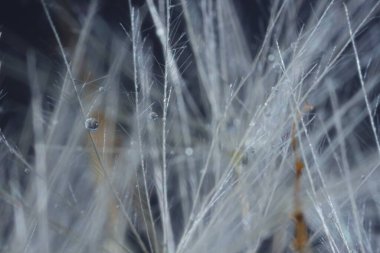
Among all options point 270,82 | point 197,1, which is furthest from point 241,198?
point 197,1

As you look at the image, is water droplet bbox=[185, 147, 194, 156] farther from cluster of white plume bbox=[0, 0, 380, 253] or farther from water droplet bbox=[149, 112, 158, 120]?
water droplet bbox=[149, 112, 158, 120]

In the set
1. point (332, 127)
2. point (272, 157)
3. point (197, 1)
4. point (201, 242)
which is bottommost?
point (332, 127)

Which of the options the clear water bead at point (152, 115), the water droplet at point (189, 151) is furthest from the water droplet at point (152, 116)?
the water droplet at point (189, 151)

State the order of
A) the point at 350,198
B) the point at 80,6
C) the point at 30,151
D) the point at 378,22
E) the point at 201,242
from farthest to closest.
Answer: the point at 378,22, the point at 80,6, the point at 30,151, the point at 350,198, the point at 201,242

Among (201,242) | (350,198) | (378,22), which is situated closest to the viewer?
(201,242)

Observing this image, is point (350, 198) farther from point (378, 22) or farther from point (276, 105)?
point (378, 22)

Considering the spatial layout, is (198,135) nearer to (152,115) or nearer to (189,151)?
(189,151)

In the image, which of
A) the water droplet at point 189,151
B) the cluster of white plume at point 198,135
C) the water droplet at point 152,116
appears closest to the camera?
the cluster of white plume at point 198,135

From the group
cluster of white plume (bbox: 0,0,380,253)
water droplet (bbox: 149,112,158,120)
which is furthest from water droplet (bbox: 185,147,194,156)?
water droplet (bbox: 149,112,158,120)

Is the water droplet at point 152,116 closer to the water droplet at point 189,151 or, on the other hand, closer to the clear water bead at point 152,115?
the clear water bead at point 152,115

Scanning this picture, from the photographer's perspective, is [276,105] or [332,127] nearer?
[276,105]

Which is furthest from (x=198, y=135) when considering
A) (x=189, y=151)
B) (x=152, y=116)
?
(x=152, y=116)
